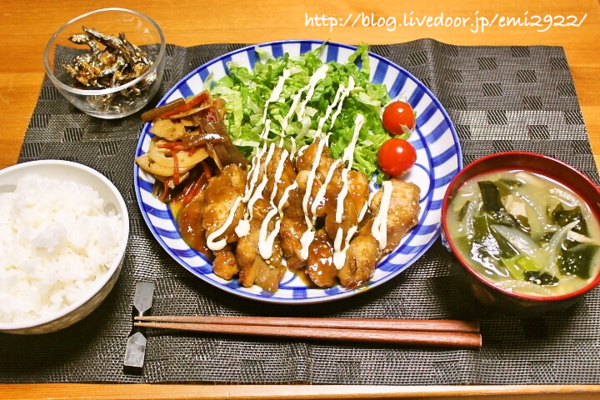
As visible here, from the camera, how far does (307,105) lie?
2877 millimetres

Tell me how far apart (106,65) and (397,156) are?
6.36 feet

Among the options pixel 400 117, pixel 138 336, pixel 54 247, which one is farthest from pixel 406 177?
pixel 54 247

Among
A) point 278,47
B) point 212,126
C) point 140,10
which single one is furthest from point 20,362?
point 140,10

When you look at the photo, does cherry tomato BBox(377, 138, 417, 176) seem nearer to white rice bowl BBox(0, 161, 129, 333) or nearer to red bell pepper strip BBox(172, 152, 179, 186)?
red bell pepper strip BBox(172, 152, 179, 186)

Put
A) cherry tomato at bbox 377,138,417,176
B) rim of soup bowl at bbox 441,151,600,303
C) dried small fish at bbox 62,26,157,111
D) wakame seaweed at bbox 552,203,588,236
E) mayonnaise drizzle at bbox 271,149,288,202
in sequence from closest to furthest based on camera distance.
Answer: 1. rim of soup bowl at bbox 441,151,600,303
2. wakame seaweed at bbox 552,203,588,236
3. mayonnaise drizzle at bbox 271,149,288,202
4. cherry tomato at bbox 377,138,417,176
5. dried small fish at bbox 62,26,157,111

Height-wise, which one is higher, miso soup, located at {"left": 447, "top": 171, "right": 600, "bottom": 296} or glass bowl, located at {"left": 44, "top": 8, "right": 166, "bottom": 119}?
miso soup, located at {"left": 447, "top": 171, "right": 600, "bottom": 296}

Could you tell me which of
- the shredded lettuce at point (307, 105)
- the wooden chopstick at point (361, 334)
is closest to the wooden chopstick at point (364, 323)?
the wooden chopstick at point (361, 334)

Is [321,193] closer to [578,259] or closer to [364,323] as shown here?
[364,323]

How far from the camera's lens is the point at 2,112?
3131 mm

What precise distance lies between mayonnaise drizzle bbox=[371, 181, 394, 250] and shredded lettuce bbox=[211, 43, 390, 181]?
0.38m

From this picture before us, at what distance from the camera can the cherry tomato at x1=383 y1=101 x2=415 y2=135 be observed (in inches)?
109

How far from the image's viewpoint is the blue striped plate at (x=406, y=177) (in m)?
Answer: 2.22

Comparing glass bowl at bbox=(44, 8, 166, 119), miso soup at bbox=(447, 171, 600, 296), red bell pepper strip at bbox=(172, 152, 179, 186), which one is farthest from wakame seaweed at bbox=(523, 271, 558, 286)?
glass bowl at bbox=(44, 8, 166, 119)

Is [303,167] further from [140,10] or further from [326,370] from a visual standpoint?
[140,10]
